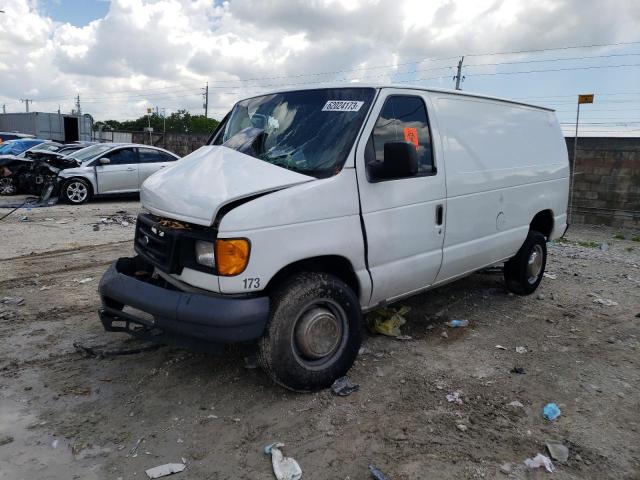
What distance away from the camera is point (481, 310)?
18.4 ft

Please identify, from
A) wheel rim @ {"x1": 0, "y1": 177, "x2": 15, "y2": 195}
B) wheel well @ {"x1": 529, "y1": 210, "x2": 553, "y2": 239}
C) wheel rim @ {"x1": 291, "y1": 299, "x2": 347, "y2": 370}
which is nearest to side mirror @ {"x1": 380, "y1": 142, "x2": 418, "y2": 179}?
wheel rim @ {"x1": 291, "y1": 299, "x2": 347, "y2": 370}

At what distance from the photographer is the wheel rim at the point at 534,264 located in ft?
19.5

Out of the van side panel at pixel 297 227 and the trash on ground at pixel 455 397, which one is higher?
the van side panel at pixel 297 227

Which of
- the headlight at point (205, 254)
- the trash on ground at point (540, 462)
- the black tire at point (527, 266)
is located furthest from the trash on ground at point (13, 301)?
the black tire at point (527, 266)

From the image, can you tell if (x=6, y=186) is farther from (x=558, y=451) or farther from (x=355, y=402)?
(x=558, y=451)

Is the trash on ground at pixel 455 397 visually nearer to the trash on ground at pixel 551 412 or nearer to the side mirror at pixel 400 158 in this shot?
the trash on ground at pixel 551 412

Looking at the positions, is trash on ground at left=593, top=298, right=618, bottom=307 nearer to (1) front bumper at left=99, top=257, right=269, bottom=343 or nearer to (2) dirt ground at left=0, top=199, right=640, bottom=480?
(2) dirt ground at left=0, top=199, right=640, bottom=480

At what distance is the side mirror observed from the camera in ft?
11.7

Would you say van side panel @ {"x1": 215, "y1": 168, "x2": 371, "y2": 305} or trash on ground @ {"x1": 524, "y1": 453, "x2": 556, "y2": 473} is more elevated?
van side panel @ {"x1": 215, "y1": 168, "x2": 371, "y2": 305}

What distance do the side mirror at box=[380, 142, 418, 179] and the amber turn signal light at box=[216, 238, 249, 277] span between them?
122 cm

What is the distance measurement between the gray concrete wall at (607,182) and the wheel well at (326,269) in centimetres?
1043

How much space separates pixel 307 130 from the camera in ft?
12.5

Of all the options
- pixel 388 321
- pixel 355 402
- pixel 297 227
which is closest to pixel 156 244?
pixel 297 227

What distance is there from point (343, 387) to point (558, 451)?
1.42 meters
